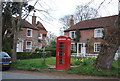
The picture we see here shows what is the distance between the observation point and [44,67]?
1307 centimetres

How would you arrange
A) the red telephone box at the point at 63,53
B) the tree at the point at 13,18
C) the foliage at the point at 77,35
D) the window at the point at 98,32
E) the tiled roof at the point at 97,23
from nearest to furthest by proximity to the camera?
the red telephone box at the point at 63,53
the tree at the point at 13,18
the window at the point at 98,32
the tiled roof at the point at 97,23
the foliage at the point at 77,35

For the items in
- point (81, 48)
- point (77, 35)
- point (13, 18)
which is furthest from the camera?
point (77, 35)

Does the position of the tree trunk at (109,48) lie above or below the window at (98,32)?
below

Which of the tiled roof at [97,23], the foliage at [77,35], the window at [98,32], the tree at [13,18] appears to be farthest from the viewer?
the foliage at [77,35]

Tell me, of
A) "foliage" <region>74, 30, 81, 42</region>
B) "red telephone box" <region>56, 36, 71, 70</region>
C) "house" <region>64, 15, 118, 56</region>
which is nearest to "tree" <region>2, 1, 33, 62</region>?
"red telephone box" <region>56, 36, 71, 70</region>

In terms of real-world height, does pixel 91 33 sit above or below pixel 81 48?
above

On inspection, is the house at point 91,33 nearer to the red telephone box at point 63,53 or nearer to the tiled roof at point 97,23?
the tiled roof at point 97,23

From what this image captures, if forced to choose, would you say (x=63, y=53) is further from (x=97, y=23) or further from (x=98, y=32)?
(x=97, y=23)

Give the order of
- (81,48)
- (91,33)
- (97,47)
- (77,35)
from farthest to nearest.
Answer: (77,35) < (81,48) < (91,33) < (97,47)

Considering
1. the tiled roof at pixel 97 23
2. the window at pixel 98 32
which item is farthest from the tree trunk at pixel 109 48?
the tiled roof at pixel 97 23

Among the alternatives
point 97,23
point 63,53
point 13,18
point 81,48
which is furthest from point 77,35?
point 63,53

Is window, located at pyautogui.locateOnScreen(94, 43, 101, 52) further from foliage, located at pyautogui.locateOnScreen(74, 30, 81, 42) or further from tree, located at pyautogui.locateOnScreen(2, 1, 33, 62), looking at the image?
tree, located at pyautogui.locateOnScreen(2, 1, 33, 62)

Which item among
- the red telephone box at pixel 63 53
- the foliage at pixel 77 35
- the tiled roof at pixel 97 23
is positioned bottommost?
the red telephone box at pixel 63 53

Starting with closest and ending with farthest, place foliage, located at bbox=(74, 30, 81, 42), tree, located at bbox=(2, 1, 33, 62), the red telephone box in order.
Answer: the red telephone box
tree, located at bbox=(2, 1, 33, 62)
foliage, located at bbox=(74, 30, 81, 42)
